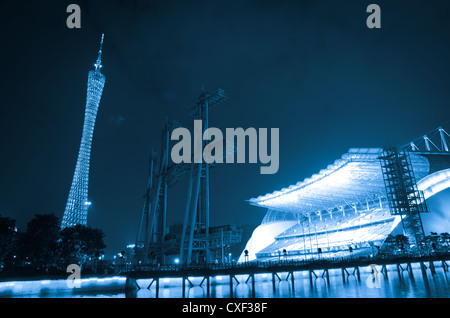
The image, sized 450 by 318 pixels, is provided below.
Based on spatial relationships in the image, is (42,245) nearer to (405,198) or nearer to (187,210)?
(187,210)

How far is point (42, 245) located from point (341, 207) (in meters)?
76.1

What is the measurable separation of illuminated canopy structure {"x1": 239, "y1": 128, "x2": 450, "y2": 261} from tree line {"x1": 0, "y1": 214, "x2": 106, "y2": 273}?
3864cm

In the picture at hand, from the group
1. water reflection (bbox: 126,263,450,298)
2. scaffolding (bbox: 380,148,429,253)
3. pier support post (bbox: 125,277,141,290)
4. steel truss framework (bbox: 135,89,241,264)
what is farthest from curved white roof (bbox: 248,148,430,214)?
pier support post (bbox: 125,277,141,290)

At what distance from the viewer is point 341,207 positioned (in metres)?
94.1

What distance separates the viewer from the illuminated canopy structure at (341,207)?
6750 centimetres

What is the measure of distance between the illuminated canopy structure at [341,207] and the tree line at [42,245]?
38642mm

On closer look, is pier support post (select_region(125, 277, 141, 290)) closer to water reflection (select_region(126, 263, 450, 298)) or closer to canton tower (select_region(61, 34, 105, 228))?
water reflection (select_region(126, 263, 450, 298))

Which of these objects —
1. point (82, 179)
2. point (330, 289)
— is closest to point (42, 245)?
point (82, 179)

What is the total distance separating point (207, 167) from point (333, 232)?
58847mm

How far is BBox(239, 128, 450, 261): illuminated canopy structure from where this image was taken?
221ft

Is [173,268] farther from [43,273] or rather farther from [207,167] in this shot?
[43,273]

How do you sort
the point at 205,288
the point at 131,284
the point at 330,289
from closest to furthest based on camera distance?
the point at 330,289 < the point at 131,284 < the point at 205,288

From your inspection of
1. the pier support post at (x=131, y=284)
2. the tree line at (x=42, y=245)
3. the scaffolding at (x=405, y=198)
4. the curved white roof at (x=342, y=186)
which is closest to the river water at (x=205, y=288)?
the pier support post at (x=131, y=284)
